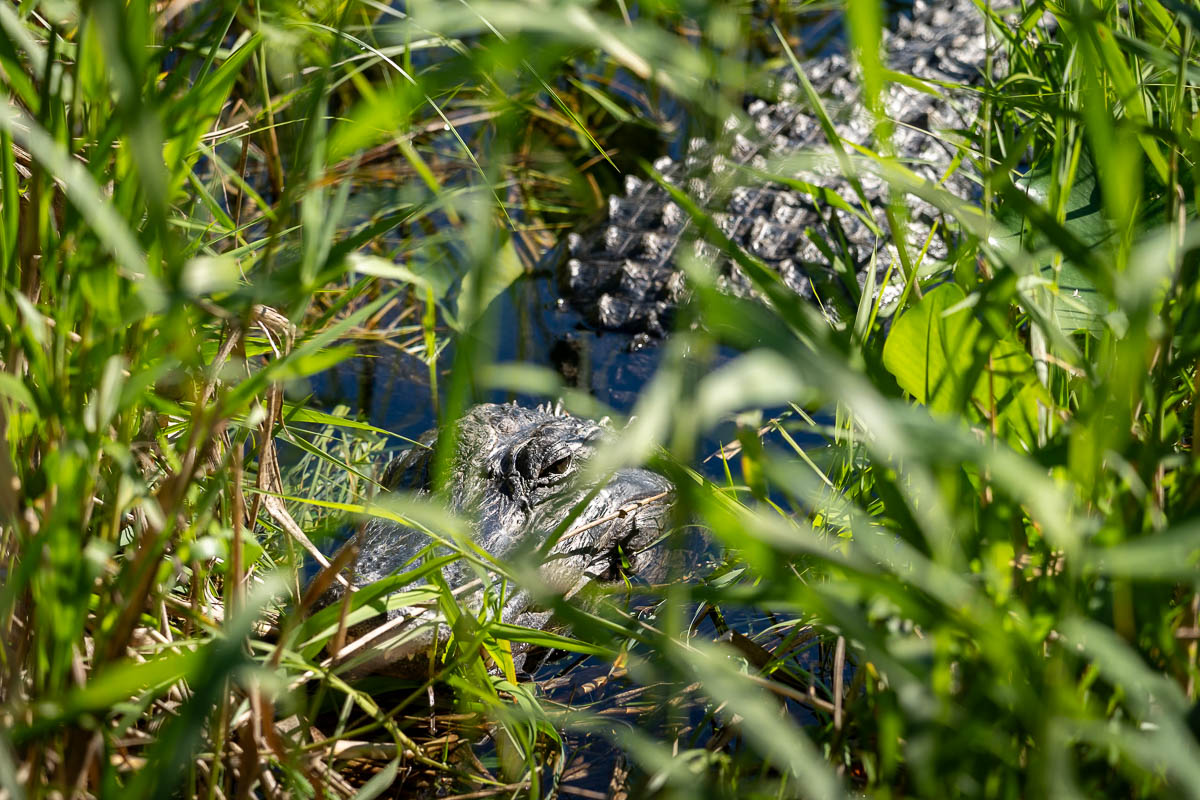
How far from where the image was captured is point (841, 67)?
5.29 m

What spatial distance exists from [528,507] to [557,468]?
0.63ft

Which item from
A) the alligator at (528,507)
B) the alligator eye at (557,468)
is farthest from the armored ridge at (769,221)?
the alligator eye at (557,468)

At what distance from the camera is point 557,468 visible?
2928 millimetres

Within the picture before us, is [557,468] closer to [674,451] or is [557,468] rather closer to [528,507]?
[528,507]

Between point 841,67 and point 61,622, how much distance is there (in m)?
5.11

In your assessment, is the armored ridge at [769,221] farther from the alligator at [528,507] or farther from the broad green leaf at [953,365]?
the broad green leaf at [953,365]

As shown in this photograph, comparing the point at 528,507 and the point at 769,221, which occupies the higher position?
the point at 769,221

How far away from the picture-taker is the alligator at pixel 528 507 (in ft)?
7.58

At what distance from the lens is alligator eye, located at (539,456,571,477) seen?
2898 millimetres

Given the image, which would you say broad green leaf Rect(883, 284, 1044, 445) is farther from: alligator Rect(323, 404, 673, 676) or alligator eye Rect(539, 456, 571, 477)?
alligator eye Rect(539, 456, 571, 477)

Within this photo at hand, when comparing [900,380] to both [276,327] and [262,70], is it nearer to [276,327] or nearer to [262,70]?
[276,327]

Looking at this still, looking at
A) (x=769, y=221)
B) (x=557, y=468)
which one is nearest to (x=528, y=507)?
(x=557, y=468)

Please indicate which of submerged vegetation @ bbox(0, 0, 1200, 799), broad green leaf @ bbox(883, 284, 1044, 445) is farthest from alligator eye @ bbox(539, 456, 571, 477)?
broad green leaf @ bbox(883, 284, 1044, 445)

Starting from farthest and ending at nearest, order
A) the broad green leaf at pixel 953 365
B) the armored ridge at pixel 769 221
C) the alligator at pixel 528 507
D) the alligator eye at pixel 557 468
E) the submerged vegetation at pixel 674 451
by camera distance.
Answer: the armored ridge at pixel 769 221
the alligator eye at pixel 557 468
the alligator at pixel 528 507
the broad green leaf at pixel 953 365
the submerged vegetation at pixel 674 451
